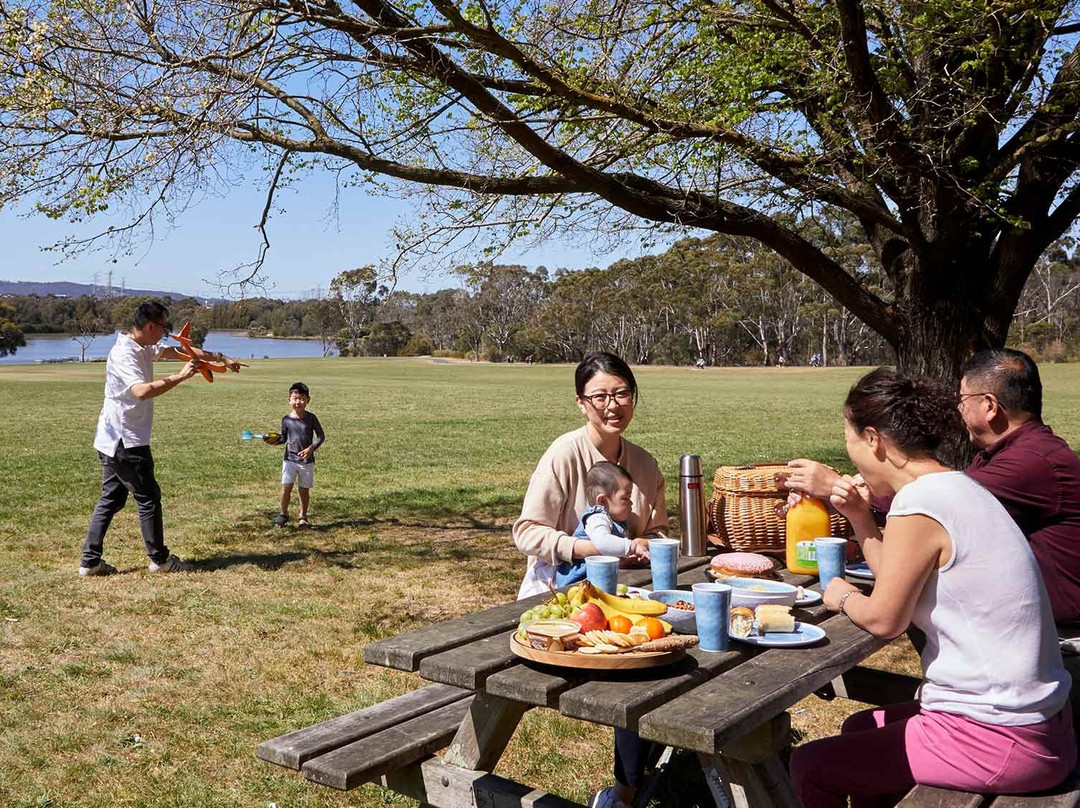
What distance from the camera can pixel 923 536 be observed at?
259 cm

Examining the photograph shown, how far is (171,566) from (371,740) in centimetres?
530

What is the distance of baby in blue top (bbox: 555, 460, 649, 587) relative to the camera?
12.2ft

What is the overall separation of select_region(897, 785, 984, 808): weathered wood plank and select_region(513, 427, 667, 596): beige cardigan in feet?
4.78

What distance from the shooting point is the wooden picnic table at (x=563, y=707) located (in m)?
2.38

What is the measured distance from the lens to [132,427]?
24.8 feet

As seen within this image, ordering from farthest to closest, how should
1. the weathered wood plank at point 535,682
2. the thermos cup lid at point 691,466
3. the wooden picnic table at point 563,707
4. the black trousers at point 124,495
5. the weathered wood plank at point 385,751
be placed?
1. the black trousers at point 124,495
2. the thermos cup lid at point 691,466
3. the weathered wood plank at point 385,751
4. the weathered wood plank at point 535,682
5. the wooden picnic table at point 563,707

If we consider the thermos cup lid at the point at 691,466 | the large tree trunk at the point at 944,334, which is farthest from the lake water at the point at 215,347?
the thermos cup lid at the point at 691,466

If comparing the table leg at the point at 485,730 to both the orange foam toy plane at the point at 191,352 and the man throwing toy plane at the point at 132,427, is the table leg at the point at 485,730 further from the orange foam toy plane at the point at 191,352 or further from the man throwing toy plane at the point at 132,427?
the orange foam toy plane at the point at 191,352

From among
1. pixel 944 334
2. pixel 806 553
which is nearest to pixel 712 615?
pixel 806 553

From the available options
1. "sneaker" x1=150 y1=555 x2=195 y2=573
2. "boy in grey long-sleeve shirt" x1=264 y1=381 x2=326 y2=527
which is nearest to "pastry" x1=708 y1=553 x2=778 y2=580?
"sneaker" x1=150 y1=555 x2=195 y2=573

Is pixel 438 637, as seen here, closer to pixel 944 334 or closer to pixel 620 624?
pixel 620 624

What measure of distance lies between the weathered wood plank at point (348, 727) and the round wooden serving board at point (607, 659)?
90cm

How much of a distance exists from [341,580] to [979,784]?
228 inches

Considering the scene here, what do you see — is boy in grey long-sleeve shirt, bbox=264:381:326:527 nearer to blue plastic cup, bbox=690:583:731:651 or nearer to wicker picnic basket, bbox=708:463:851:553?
wicker picnic basket, bbox=708:463:851:553
